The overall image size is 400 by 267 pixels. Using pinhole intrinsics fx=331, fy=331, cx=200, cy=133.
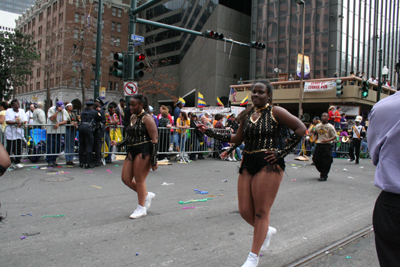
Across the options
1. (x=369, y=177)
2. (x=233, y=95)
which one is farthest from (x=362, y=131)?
(x=233, y=95)

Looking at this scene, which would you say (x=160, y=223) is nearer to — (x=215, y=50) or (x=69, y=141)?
(x=69, y=141)

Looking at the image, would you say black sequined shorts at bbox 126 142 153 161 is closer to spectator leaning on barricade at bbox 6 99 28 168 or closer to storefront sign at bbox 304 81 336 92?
spectator leaning on barricade at bbox 6 99 28 168

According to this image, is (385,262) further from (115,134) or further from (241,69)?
(241,69)

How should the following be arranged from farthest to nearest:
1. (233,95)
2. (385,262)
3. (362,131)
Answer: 1. (233,95)
2. (362,131)
3. (385,262)

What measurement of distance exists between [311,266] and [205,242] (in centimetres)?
128

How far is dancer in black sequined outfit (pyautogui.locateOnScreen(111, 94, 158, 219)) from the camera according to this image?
507 cm

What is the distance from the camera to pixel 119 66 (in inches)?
482

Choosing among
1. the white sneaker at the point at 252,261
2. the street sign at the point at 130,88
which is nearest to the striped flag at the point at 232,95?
the street sign at the point at 130,88

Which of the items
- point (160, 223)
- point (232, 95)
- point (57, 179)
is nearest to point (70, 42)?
point (232, 95)

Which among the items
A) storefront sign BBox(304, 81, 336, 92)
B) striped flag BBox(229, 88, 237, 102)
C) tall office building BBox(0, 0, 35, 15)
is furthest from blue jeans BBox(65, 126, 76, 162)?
tall office building BBox(0, 0, 35, 15)

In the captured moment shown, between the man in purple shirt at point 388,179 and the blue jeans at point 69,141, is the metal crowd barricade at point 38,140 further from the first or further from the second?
the man in purple shirt at point 388,179

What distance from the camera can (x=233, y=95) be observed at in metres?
A: 34.7

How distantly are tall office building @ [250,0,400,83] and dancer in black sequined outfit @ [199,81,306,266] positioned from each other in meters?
32.0

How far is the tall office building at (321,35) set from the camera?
32688 mm
